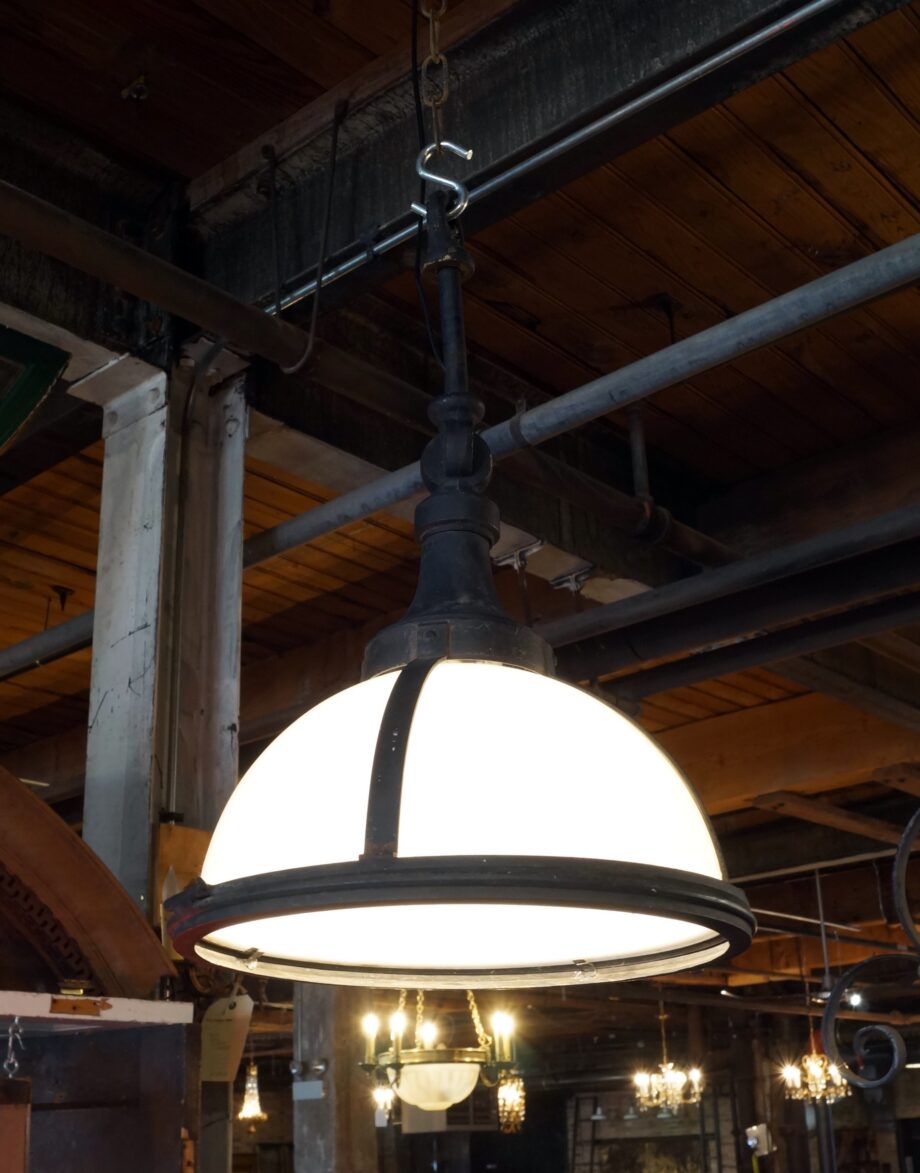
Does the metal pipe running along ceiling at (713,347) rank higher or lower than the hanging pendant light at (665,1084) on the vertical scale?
higher

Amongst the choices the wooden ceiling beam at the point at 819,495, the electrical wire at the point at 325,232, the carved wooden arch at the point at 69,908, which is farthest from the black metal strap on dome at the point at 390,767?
the wooden ceiling beam at the point at 819,495

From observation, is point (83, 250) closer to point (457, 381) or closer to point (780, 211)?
point (457, 381)

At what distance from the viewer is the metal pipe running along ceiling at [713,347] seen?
2201 millimetres

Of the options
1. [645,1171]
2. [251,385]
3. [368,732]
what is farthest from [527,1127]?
[368,732]

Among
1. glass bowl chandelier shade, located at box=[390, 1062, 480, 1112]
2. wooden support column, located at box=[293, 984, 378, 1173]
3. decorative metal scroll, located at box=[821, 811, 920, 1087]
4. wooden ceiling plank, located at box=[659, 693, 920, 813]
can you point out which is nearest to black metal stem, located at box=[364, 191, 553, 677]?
decorative metal scroll, located at box=[821, 811, 920, 1087]

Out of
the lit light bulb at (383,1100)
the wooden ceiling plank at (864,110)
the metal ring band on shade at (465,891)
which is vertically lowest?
the lit light bulb at (383,1100)

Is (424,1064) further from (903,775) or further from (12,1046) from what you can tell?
(12,1046)

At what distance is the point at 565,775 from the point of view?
1105mm

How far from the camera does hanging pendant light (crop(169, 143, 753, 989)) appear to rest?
1.01 m

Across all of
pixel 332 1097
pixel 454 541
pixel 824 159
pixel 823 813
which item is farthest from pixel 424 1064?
pixel 454 541

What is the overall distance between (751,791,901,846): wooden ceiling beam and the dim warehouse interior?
1514 millimetres

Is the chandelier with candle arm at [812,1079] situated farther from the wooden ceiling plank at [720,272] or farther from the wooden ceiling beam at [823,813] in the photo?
the wooden ceiling plank at [720,272]

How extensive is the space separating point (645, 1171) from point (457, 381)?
2072 cm

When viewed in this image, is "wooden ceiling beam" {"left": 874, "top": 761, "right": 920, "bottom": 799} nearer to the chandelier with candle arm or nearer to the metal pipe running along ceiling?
the metal pipe running along ceiling
